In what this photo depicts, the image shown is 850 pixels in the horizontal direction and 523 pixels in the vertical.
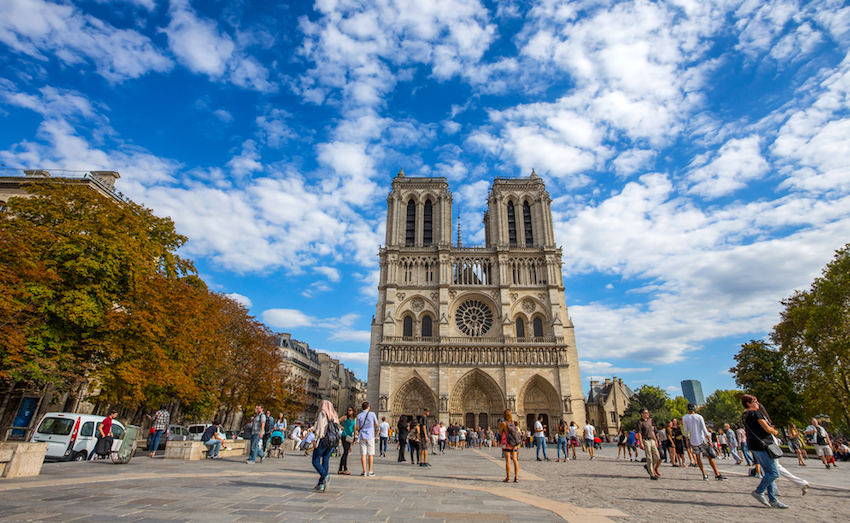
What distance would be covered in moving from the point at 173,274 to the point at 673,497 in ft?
→ 57.7

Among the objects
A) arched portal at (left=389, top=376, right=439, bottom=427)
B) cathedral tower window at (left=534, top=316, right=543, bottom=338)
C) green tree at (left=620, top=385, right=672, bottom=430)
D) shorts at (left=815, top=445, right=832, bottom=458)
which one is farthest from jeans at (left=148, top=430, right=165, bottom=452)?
green tree at (left=620, top=385, right=672, bottom=430)

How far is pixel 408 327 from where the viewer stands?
38.2 meters

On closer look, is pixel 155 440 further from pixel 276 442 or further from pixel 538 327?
pixel 538 327

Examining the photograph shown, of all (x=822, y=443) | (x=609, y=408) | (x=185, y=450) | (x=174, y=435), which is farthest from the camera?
(x=609, y=408)

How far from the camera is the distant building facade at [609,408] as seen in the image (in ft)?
148

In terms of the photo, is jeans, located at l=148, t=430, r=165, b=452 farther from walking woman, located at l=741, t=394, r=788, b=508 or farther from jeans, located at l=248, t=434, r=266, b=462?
walking woman, located at l=741, t=394, r=788, b=508

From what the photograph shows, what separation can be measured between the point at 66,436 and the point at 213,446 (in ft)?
11.2

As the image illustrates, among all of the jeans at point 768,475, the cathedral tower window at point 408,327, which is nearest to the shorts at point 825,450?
the jeans at point 768,475

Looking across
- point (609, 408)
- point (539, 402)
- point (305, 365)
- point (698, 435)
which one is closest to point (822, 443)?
point (698, 435)

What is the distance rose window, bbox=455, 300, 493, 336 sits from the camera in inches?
1495

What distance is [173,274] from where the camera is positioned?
1734cm

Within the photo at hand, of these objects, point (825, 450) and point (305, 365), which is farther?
point (305, 365)

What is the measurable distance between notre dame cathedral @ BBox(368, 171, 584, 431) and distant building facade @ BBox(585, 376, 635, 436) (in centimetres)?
1329

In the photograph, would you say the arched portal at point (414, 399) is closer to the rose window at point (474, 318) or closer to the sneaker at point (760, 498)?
the rose window at point (474, 318)
